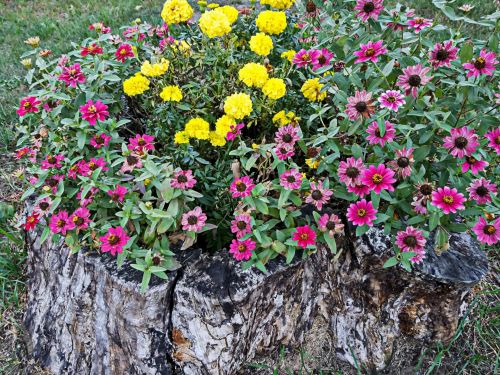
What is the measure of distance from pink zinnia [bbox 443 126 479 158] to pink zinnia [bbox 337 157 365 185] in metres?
0.33

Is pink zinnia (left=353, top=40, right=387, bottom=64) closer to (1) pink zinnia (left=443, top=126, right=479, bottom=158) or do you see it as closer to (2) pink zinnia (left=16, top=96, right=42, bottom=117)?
(1) pink zinnia (left=443, top=126, right=479, bottom=158)

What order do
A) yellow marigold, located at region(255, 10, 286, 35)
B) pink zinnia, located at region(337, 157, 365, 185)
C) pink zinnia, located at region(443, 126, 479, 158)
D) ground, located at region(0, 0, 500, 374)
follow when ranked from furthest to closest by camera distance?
ground, located at region(0, 0, 500, 374)
yellow marigold, located at region(255, 10, 286, 35)
pink zinnia, located at region(337, 157, 365, 185)
pink zinnia, located at region(443, 126, 479, 158)

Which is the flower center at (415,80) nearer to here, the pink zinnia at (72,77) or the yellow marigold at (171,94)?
the yellow marigold at (171,94)

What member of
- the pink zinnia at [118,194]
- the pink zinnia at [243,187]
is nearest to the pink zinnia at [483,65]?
the pink zinnia at [243,187]

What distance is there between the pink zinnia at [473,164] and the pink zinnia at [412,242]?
307 mm

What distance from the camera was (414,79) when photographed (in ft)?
5.95

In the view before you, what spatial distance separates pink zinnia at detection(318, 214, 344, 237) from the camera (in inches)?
75.8

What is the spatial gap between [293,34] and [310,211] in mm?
1082

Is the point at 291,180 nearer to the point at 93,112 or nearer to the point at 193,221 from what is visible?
the point at 193,221

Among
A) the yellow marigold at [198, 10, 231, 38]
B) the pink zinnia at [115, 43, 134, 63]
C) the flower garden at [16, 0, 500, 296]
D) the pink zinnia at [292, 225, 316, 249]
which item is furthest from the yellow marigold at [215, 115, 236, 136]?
the pink zinnia at [115, 43, 134, 63]

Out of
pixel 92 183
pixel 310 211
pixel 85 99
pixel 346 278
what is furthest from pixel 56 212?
pixel 346 278

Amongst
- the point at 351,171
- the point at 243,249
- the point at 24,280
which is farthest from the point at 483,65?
the point at 24,280

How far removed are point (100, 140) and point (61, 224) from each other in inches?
17.1

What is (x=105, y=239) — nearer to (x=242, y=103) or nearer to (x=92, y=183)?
(x=92, y=183)
